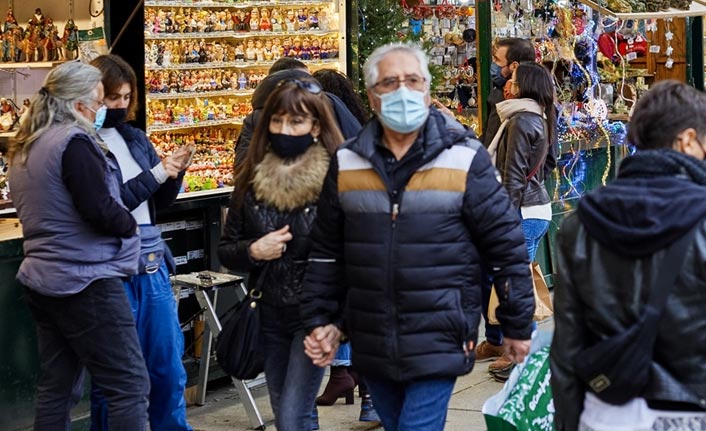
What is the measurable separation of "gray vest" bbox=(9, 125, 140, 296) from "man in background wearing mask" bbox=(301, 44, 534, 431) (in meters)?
1.15

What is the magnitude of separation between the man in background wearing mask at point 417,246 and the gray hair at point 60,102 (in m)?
1.25

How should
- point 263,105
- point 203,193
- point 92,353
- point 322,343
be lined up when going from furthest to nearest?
1. point 203,193
2. point 263,105
3. point 92,353
4. point 322,343

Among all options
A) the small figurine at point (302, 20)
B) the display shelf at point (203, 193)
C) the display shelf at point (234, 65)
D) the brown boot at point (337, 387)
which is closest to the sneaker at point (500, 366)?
the brown boot at point (337, 387)

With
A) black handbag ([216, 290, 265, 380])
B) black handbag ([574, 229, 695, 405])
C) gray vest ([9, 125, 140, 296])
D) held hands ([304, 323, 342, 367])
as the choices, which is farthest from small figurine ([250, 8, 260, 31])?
black handbag ([574, 229, 695, 405])

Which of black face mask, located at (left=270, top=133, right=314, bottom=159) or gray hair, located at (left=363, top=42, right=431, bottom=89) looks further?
black face mask, located at (left=270, top=133, right=314, bottom=159)

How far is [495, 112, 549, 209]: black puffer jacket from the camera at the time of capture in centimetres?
719

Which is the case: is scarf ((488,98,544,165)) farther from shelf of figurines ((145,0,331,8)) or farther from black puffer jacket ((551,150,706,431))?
black puffer jacket ((551,150,706,431))

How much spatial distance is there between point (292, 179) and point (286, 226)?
17cm

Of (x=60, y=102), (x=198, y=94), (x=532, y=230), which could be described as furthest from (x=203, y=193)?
(x=60, y=102)

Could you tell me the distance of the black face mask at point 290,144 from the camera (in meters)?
4.66

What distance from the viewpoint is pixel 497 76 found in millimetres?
8648

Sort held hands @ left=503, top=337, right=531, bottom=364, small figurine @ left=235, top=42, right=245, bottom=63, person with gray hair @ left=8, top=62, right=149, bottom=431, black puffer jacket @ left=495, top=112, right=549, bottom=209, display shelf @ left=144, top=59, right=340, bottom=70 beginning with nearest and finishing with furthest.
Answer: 1. held hands @ left=503, top=337, right=531, bottom=364
2. person with gray hair @ left=8, top=62, right=149, bottom=431
3. black puffer jacket @ left=495, top=112, right=549, bottom=209
4. display shelf @ left=144, top=59, right=340, bottom=70
5. small figurine @ left=235, top=42, right=245, bottom=63

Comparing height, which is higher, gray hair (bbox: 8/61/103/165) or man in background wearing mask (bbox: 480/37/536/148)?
man in background wearing mask (bbox: 480/37/536/148)

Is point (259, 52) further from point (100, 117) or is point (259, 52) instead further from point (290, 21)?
point (100, 117)
